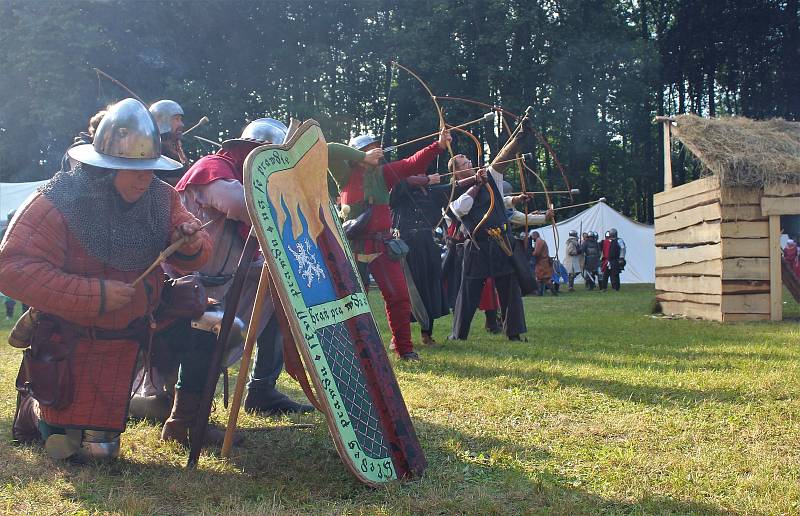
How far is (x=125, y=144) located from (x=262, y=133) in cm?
91

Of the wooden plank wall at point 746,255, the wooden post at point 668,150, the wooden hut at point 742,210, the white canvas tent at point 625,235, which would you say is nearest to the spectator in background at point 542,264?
the white canvas tent at point 625,235

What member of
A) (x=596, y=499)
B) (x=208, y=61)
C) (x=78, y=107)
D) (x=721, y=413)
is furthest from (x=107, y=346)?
(x=208, y=61)

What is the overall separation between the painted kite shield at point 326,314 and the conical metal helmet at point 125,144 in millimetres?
500

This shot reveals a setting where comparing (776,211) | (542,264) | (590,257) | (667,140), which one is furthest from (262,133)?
(590,257)

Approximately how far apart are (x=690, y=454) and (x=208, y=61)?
71.2 ft

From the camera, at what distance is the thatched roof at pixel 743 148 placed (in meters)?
8.66

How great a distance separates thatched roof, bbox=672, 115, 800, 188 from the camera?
8.66 m

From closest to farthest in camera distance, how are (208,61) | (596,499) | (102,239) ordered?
(596,499)
(102,239)
(208,61)

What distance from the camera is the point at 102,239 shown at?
3.15 m

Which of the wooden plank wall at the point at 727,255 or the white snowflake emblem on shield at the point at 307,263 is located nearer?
the white snowflake emblem on shield at the point at 307,263

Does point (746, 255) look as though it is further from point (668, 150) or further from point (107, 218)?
point (107, 218)

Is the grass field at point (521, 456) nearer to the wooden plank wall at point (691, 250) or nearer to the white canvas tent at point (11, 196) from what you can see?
the wooden plank wall at point (691, 250)

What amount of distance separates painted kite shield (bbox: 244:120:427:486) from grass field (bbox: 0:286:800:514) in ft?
0.57

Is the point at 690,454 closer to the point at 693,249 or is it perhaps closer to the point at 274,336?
the point at 274,336
